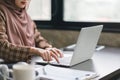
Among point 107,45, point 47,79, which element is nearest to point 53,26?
point 107,45

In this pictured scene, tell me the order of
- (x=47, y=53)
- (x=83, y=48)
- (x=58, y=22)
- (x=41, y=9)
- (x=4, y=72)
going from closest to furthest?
1. (x=4, y=72)
2. (x=47, y=53)
3. (x=83, y=48)
4. (x=58, y=22)
5. (x=41, y=9)

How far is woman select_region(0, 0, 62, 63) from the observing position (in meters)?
1.81

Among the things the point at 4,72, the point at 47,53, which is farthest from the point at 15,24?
the point at 4,72

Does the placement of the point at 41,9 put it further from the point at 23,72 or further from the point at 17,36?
the point at 23,72

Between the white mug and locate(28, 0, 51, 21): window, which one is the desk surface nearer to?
the white mug

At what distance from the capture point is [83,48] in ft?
6.10

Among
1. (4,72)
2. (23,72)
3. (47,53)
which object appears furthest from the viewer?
(47,53)

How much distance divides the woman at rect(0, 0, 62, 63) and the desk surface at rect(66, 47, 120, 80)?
206 millimetres

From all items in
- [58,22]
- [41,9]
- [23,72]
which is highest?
[23,72]

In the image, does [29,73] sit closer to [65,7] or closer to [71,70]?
[71,70]

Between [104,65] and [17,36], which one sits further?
[17,36]

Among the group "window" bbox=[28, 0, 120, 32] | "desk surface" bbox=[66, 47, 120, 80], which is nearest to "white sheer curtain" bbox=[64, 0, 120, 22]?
"window" bbox=[28, 0, 120, 32]

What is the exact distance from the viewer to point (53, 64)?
73.2 inches

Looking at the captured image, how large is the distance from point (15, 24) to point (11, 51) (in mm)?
251
